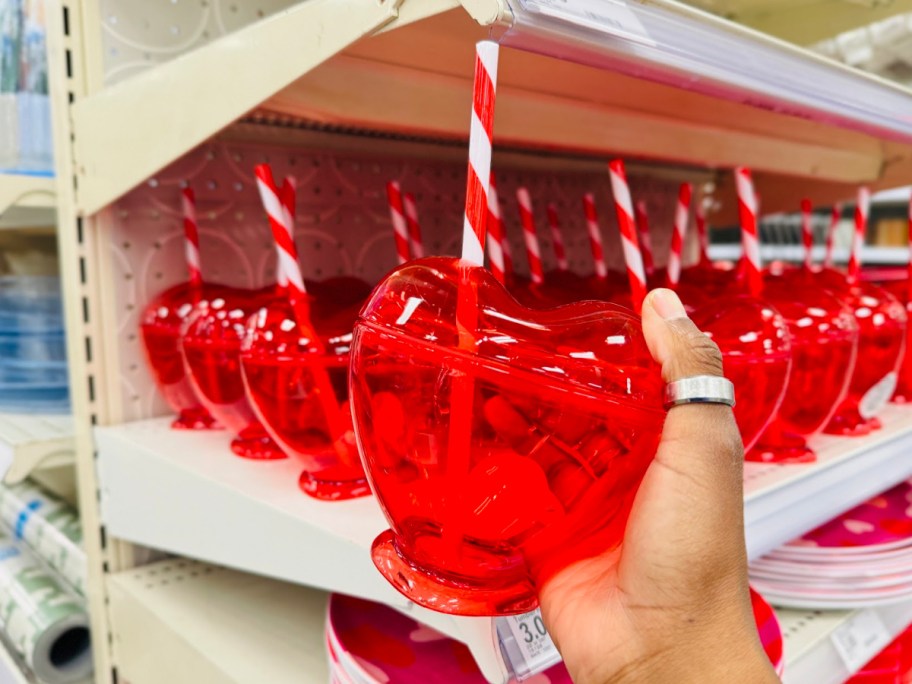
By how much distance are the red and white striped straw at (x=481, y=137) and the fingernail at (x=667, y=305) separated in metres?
0.11

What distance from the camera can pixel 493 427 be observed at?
Result: 18.3 inches

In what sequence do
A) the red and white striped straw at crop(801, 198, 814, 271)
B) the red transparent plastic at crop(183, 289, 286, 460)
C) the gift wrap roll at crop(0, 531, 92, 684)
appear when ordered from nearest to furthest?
the red transparent plastic at crop(183, 289, 286, 460), the gift wrap roll at crop(0, 531, 92, 684), the red and white striped straw at crop(801, 198, 814, 271)

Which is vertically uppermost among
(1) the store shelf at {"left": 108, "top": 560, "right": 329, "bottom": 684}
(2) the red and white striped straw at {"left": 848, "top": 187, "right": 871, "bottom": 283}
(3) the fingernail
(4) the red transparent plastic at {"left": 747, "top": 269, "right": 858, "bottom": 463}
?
(3) the fingernail

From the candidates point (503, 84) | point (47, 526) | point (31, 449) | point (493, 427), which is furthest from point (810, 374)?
point (47, 526)

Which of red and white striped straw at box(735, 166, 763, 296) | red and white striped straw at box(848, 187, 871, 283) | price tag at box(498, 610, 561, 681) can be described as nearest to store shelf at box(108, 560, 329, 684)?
price tag at box(498, 610, 561, 681)

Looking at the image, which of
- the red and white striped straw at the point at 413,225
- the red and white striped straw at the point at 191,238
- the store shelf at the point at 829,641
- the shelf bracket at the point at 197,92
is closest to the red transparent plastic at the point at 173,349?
the red and white striped straw at the point at 191,238

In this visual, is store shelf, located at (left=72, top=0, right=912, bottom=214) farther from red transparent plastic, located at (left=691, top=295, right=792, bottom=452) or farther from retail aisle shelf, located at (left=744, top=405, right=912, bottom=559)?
retail aisle shelf, located at (left=744, top=405, right=912, bottom=559)

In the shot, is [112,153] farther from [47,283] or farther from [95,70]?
[47,283]

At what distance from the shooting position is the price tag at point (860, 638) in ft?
3.37

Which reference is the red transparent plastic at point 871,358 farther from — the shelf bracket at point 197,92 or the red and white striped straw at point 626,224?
the shelf bracket at point 197,92

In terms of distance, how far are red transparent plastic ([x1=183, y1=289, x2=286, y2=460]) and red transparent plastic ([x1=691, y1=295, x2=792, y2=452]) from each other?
48 centimetres

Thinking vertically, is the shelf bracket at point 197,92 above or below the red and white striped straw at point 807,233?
above

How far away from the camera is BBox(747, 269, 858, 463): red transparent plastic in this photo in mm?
902

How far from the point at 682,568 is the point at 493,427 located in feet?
0.44
